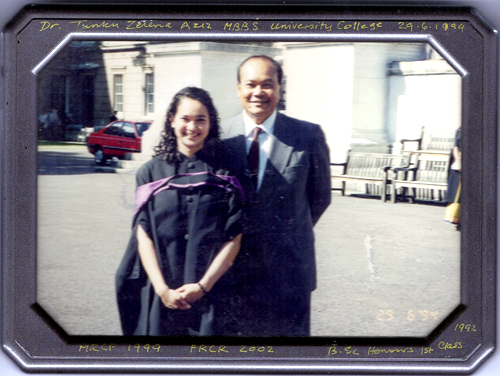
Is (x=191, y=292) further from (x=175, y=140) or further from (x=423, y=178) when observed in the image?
(x=423, y=178)

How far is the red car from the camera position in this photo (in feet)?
11.4

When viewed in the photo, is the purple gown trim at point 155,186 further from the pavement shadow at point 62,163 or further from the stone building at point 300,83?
the pavement shadow at point 62,163

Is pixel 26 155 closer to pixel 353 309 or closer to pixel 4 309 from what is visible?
pixel 4 309

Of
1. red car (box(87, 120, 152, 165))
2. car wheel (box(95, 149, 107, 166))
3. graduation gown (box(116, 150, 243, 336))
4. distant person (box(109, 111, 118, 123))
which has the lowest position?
graduation gown (box(116, 150, 243, 336))

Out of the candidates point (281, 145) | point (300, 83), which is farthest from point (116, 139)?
point (300, 83)

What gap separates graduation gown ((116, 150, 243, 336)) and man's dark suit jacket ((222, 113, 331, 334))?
0.12m

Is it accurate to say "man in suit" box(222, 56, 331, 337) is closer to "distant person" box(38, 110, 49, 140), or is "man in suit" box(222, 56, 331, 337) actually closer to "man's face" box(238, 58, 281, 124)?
"man's face" box(238, 58, 281, 124)

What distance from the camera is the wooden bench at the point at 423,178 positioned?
3.51 meters

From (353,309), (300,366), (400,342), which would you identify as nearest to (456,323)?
(400,342)

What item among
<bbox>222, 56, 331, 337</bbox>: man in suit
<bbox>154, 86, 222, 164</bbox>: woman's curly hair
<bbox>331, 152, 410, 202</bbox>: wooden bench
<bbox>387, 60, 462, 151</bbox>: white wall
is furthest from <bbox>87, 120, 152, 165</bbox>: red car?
<bbox>387, 60, 462, 151</bbox>: white wall

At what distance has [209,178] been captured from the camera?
349 centimetres

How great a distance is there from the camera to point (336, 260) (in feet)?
11.6

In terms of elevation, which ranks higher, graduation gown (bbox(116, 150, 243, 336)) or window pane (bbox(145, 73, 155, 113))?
window pane (bbox(145, 73, 155, 113))

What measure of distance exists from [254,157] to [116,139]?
764 millimetres
